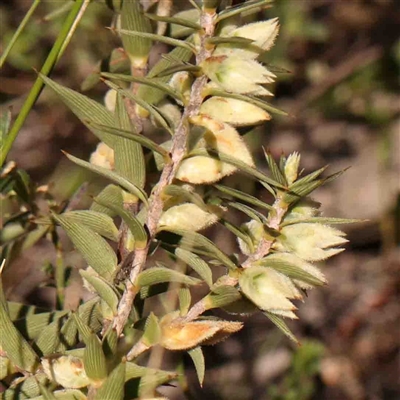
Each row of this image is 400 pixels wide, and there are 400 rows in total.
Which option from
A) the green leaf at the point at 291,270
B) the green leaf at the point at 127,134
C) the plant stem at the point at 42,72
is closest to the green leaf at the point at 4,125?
the plant stem at the point at 42,72

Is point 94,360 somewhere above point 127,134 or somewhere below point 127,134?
below

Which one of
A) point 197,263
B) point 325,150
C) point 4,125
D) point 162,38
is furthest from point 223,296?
point 325,150

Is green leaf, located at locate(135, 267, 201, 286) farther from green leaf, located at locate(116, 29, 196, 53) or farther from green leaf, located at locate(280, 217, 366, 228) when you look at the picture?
green leaf, located at locate(116, 29, 196, 53)

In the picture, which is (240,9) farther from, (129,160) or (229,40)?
(129,160)

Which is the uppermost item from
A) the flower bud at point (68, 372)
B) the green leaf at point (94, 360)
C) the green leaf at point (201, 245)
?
the green leaf at point (201, 245)

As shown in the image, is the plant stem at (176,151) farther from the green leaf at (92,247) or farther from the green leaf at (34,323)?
the green leaf at (34,323)

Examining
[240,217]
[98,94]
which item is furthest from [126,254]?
[98,94]

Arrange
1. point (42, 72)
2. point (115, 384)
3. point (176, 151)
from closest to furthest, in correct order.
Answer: point (115, 384) → point (176, 151) → point (42, 72)
